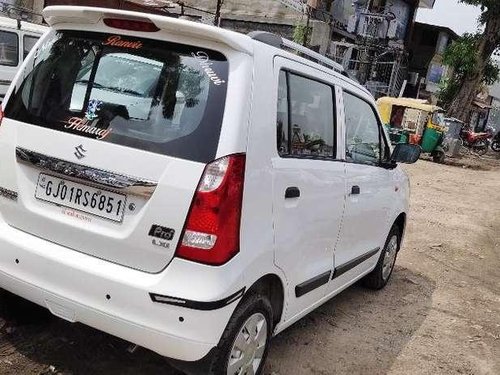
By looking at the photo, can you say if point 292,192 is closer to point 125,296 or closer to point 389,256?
point 125,296

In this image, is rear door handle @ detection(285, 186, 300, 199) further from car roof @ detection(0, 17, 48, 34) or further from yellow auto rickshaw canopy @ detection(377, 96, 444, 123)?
yellow auto rickshaw canopy @ detection(377, 96, 444, 123)

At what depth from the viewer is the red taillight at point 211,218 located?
93.7 inches

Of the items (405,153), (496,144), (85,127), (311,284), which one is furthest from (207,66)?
(496,144)

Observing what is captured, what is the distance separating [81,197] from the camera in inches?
101

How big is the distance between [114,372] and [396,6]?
110 ft

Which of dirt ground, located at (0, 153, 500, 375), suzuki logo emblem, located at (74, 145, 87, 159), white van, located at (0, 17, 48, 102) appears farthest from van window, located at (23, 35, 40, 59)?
suzuki logo emblem, located at (74, 145, 87, 159)

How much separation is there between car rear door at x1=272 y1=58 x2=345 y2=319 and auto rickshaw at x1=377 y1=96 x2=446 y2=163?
1561 centimetres

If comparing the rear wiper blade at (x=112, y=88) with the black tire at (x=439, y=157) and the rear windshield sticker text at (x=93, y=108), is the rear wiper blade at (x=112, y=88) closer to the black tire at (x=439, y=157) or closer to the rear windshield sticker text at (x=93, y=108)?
the rear windshield sticker text at (x=93, y=108)

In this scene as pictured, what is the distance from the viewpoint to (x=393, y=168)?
471 centimetres

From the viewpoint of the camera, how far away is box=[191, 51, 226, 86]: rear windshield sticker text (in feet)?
8.22

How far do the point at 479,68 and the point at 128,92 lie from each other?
24596mm

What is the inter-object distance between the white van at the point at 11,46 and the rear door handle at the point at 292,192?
8.61 m

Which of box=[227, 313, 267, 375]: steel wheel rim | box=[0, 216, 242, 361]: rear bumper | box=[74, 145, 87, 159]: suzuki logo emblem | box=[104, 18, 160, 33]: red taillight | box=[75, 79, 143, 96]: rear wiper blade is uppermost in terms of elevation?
box=[104, 18, 160, 33]: red taillight

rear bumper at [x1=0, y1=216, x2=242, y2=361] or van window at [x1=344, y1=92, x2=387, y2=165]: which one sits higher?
van window at [x1=344, y1=92, x2=387, y2=165]
